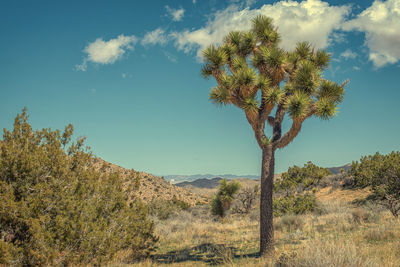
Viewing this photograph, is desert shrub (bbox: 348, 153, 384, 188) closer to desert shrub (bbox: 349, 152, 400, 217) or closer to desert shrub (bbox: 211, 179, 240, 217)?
desert shrub (bbox: 349, 152, 400, 217)

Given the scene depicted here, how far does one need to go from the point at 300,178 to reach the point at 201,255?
2744 centimetres

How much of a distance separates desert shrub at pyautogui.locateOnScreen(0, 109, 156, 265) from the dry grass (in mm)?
2033

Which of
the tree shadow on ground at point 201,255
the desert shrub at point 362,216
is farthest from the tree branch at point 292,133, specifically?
the desert shrub at point 362,216

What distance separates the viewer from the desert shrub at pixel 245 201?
25.5m

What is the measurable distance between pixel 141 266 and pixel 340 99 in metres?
8.49

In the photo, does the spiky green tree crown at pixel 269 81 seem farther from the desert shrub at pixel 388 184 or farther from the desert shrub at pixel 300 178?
the desert shrub at pixel 300 178

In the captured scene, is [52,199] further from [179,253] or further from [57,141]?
[179,253]

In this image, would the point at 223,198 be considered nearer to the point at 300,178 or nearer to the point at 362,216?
the point at 362,216

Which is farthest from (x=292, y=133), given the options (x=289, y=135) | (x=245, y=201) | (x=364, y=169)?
(x=364, y=169)

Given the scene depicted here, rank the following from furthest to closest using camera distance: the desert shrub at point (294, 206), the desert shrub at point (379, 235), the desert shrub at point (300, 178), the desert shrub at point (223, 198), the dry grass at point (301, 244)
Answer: the desert shrub at point (300, 178) < the desert shrub at point (223, 198) < the desert shrub at point (294, 206) < the desert shrub at point (379, 235) < the dry grass at point (301, 244)

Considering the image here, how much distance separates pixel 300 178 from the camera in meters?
34.1

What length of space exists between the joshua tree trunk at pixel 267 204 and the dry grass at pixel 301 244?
1.17 feet

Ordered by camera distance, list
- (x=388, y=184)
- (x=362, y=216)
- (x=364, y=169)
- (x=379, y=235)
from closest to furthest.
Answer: (x=379, y=235), (x=362, y=216), (x=388, y=184), (x=364, y=169)

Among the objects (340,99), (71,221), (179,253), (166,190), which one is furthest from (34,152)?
(166,190)
